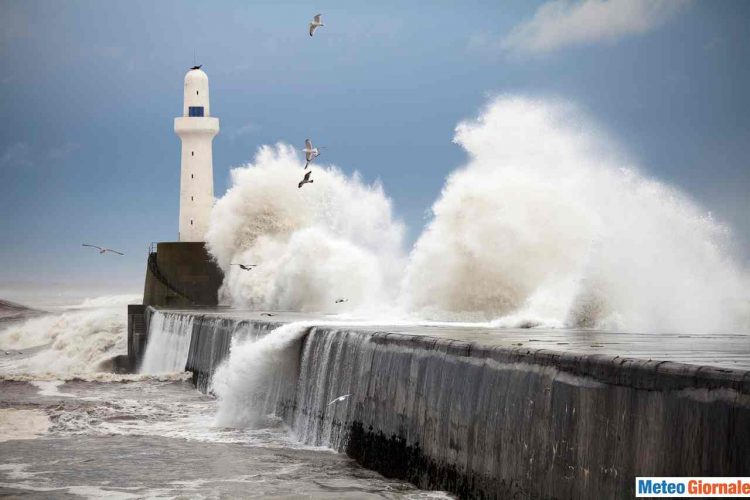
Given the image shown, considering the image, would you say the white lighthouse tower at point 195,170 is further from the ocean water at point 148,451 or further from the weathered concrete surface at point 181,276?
the ocean water at point 148,451

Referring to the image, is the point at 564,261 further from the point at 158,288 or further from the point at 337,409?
the point at 158,288

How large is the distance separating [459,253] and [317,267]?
26.4 ft

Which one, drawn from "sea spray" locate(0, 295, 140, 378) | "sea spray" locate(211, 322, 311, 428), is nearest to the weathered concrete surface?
"sea spray" locate(0, 295, 140, 378)

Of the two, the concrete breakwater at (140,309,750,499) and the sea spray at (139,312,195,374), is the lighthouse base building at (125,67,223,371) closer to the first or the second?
the sea spray at (139,312,195,374)

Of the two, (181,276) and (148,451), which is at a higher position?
(181,276)

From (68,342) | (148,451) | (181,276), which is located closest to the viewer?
(148,451)

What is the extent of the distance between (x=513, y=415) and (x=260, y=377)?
648 centimetres

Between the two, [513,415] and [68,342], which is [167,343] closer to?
[68,342]

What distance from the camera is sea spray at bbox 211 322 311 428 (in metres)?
12.9

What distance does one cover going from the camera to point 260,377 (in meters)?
13.4

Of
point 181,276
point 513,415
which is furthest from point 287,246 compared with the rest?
point 513,415

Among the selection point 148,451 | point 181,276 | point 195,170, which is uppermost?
point 195,170

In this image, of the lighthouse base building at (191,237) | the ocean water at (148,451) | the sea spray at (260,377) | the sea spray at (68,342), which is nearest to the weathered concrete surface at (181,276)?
the lighthouse base building at (191,237)

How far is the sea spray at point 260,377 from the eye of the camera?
12.9 m
